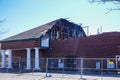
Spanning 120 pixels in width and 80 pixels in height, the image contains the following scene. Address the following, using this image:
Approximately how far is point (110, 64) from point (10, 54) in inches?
692

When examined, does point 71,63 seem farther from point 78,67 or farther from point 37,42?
point 37,42

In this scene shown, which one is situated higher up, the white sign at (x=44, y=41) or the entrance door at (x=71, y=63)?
the white sign at (x=44, y=41)

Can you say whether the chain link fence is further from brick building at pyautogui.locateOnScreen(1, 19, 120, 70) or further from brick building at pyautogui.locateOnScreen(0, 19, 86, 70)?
brick building at pyautogui.locateOnScreen(0, 19, 86, 70)

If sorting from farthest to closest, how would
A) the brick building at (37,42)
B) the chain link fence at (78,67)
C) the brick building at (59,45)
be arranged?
1. the brick building at (37,42)
2. the brick building at (59,45)
3. the chain link fence at (78,67)

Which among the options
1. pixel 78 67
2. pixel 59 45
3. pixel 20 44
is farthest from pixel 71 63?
pixel 20 44

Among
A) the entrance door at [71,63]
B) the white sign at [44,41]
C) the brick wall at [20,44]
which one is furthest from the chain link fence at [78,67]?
the brick wall at [20,44]

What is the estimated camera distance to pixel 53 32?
37.1 meters

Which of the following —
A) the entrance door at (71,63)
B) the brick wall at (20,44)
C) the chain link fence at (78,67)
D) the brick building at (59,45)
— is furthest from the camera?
the brick wall at (20,44)

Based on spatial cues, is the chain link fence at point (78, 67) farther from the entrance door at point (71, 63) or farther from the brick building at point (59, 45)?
the brick building at point (59, 45)

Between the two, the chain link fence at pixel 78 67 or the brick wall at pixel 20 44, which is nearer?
the chain link fence at pixel 78 67

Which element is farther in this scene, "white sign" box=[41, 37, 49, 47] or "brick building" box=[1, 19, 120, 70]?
"white sign" box=[41, 37, 49, 47]

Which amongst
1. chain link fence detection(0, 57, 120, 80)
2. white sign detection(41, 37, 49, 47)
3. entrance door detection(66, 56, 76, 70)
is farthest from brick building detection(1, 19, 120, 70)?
chain link fence detection(0, 57, 120, 80)

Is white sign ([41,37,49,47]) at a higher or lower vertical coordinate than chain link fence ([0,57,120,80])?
higher

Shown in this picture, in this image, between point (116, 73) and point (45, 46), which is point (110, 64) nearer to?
point (116, 73)
